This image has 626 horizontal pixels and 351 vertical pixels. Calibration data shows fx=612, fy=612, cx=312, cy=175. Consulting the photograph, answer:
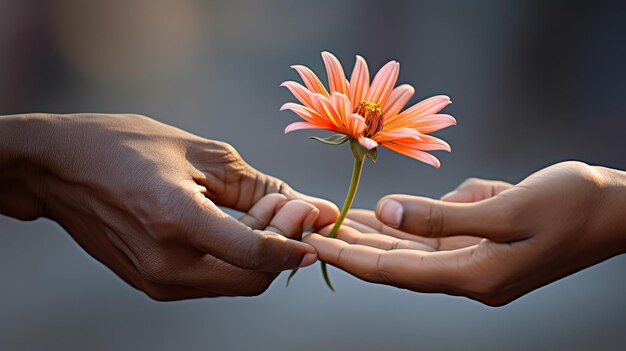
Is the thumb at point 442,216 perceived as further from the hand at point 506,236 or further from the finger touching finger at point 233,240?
the finger touching finger at point 233,240

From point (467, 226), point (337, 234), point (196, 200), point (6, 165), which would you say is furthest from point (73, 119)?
point (467, 226)

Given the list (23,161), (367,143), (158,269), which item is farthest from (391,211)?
(23,161)

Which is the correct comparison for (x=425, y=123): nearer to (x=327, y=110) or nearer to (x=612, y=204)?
(x=327, y=110)

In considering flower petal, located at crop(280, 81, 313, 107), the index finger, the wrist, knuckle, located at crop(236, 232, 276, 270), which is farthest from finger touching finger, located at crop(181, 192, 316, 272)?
the wrist

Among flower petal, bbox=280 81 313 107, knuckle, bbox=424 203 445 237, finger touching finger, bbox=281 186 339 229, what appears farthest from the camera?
finger touching finger, bbox=281 186 339 229

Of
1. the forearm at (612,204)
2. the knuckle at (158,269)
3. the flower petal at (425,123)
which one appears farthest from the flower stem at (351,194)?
the forearm at (612,204)

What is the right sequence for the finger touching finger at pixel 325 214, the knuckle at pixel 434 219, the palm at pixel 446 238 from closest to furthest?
1. the knuckle at pixel 434 219
2. the finger touching finger at pixel 325 214
3. the palm at pixel 446 238

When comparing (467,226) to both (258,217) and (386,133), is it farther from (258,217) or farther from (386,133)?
(258,217)

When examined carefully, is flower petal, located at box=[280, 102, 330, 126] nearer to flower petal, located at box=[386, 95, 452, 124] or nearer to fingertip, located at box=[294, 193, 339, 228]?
flower petal, located at box=[386, 95, 452, 124]
